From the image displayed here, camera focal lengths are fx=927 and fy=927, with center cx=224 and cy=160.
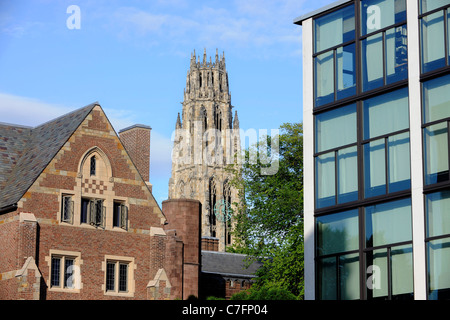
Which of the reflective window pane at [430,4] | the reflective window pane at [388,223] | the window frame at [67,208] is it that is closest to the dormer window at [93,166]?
the window frame at [67,208]

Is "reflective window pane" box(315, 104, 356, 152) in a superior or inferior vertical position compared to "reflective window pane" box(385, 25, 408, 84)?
inferior

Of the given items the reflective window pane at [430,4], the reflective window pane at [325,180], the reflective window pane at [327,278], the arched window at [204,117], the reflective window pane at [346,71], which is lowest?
the reflective window pane at [327,278]

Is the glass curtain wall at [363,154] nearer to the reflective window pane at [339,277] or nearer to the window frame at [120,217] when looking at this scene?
the reflective window pane at [339,277]

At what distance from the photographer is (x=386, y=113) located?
32.0 m

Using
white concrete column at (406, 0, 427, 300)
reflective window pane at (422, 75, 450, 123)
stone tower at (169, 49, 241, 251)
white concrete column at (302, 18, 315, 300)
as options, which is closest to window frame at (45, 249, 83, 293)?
white concrete column at (302, 18, 315, 300)

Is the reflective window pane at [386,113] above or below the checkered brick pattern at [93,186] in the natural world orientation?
above

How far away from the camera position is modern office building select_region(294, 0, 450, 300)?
98.6 feet

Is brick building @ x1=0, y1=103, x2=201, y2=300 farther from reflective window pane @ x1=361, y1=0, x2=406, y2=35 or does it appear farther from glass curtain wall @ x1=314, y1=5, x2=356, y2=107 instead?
reflective window pane @ x1=361, y1=0, x2=406, y2=35

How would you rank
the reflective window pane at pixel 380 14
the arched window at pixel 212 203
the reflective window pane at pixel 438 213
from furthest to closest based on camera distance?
1. the arched window at pixel 212 203
2. the reflective window pane at pixel 380 14
3. the reflective window pane at pixel 438 213

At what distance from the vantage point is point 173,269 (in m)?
47.2

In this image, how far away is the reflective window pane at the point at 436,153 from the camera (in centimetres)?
2988

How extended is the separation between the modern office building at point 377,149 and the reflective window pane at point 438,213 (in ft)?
0.11

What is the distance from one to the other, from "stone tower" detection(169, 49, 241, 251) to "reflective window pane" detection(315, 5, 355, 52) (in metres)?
136
